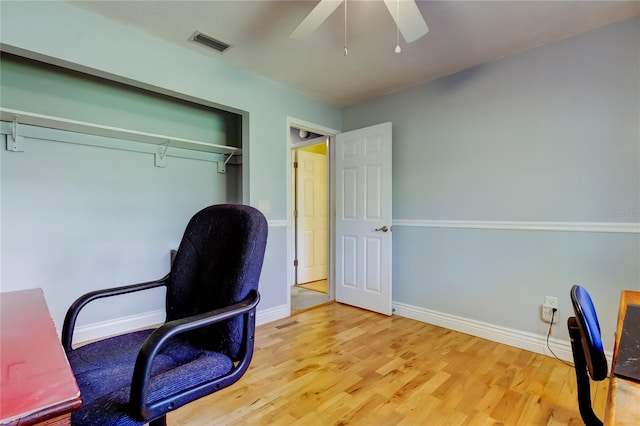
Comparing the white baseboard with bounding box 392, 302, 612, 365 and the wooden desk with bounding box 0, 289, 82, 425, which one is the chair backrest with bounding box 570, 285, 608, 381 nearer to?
the wooden desk with bounding box 0, 289, 82, 425

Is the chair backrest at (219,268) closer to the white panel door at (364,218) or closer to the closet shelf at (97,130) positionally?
the closet shelf at (97,130)

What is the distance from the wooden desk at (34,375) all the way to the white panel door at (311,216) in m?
3.70

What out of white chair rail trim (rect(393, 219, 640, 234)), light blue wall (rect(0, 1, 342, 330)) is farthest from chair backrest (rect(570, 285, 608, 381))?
light blue wall (rect(0, 1, 342, 330))

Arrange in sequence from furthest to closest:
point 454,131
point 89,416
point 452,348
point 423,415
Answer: point 454,131 → point 452,348 → point 423,415 → point 89,416

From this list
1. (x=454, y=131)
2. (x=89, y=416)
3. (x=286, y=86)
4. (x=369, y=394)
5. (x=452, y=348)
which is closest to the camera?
A: (x=89, y=416)

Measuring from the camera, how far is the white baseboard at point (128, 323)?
7.95 feet

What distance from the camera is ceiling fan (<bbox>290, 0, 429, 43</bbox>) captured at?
1505 mm

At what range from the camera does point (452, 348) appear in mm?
2377

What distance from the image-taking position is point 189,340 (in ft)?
3.93

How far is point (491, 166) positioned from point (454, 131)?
0.45 metres

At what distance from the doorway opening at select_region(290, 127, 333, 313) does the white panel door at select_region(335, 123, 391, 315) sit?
86 centimetres

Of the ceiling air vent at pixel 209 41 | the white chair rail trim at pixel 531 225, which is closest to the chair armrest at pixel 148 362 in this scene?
the ceiling air vent at pixel 209 41

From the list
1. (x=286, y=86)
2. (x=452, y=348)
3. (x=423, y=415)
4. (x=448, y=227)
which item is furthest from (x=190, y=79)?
(x=452, y=348)

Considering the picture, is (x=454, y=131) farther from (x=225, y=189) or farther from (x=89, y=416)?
(x=89, y=416)
